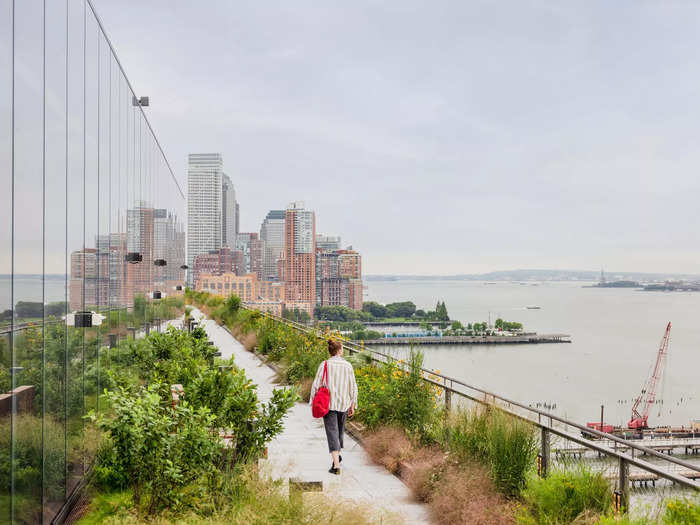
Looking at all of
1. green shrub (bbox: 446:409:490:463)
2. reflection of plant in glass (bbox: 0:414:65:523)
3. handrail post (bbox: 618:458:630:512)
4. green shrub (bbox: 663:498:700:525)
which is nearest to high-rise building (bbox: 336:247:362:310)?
green shrub (bbox: 446:409:490:463)

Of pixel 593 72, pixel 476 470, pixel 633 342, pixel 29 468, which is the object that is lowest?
pixel 633 342

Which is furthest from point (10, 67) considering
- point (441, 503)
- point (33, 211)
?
point (441, 503)

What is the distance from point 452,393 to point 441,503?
2.17 metres

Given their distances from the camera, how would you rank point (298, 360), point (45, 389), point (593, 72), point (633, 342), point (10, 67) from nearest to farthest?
1. point (10, 67)
2. point (45, 389)
3. point (298, 360)
4. point (633, 342)
5. point (593, 72)

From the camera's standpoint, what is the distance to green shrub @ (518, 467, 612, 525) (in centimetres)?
457

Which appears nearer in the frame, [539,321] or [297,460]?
[297,460]

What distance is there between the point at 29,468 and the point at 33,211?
1906mm

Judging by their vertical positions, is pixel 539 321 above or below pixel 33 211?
below

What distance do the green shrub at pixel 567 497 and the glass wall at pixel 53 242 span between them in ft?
12.5

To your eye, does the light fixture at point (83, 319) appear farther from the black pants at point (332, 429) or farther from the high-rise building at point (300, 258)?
the high-rise building at point (300, 258)

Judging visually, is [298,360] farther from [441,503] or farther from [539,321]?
[539,321]

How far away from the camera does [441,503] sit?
5.73 meters

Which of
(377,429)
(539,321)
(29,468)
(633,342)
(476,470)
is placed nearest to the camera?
(29,468)

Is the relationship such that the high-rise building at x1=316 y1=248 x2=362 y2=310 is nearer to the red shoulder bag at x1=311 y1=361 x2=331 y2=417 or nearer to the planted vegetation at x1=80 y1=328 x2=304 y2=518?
the red shoulder bag at x1=311 y1=361 x2=331 y2=417
